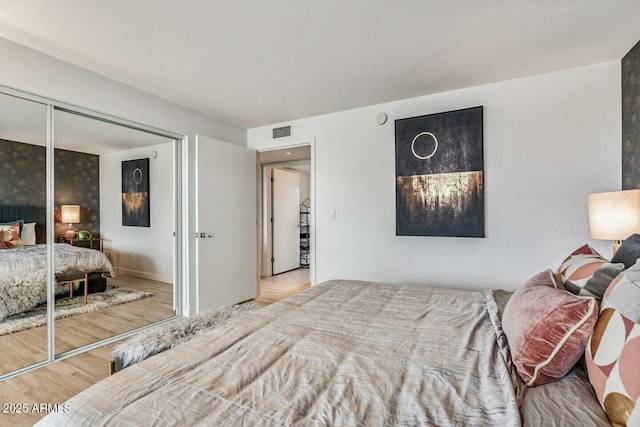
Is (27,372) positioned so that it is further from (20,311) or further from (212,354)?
(212,354)

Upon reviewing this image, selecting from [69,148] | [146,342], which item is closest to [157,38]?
[69,148]

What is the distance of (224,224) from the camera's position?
3762 millimetres

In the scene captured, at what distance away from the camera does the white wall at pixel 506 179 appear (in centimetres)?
256

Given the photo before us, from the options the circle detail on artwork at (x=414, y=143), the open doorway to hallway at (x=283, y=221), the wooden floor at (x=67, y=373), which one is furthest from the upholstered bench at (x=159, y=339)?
the open doorway to hallway at (x=283, y=221)

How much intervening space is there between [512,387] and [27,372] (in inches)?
122

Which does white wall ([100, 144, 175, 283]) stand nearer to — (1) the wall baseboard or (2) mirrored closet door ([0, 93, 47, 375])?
(1) the wall baseboard

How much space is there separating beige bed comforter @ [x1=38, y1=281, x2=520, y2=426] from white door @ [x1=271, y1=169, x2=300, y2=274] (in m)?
4.55

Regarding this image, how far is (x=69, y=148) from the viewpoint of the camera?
8.91ft

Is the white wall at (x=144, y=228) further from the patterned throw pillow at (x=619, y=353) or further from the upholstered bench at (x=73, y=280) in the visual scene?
the patterned throw pillow at (x=619, y=353)

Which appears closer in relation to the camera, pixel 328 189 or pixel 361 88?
pixel 361 88

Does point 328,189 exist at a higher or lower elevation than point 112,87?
lower

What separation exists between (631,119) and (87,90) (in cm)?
437

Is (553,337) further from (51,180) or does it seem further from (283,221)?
(283,221)

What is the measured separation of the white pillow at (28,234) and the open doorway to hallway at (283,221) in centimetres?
276
